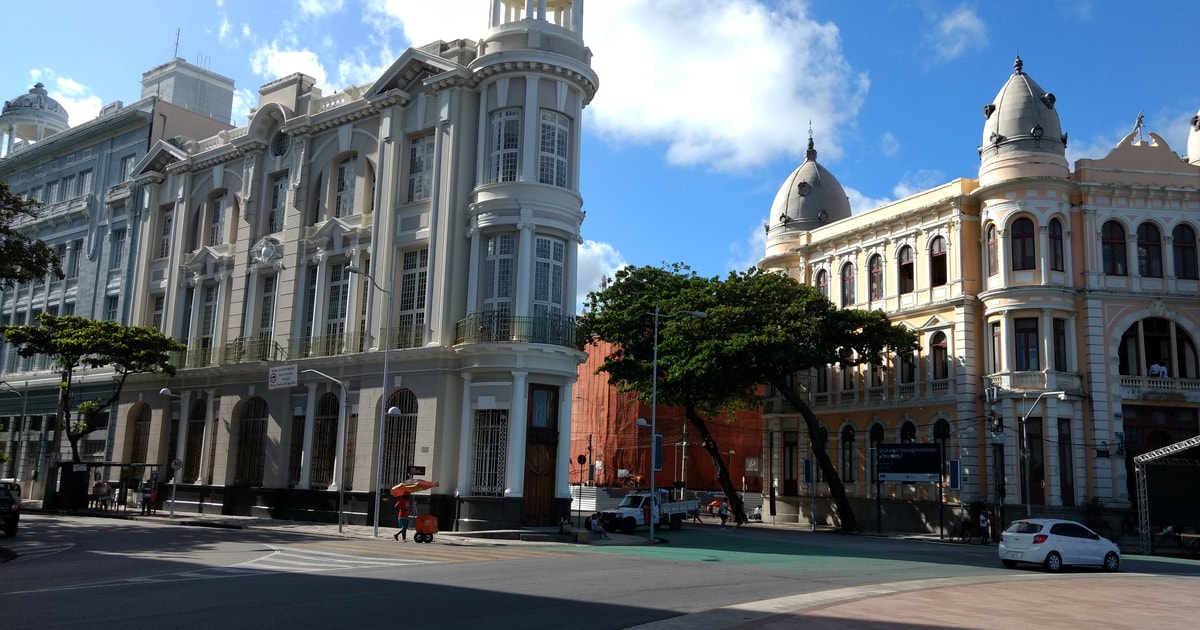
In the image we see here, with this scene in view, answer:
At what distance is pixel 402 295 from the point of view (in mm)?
35719

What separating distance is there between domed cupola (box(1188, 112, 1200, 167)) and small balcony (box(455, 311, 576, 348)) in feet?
105

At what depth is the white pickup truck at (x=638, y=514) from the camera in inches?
1484

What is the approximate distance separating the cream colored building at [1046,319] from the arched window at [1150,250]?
81 millimetres

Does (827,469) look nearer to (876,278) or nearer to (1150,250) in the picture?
(876,278)

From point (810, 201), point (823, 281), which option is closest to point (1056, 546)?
point (823, 281)

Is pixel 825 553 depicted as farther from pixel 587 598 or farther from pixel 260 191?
pixel 260 191

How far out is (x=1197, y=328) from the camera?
139 ft

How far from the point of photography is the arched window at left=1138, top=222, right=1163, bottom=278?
43000 mm

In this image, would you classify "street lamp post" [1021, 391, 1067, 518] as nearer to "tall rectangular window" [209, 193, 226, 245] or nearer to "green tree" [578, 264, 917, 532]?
"green tree" [578, 264, 917, 532]

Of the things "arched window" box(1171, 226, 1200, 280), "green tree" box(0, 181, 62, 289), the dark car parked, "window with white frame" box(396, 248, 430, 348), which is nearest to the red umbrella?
"window with white frame" box(396, 248, 430, 348)

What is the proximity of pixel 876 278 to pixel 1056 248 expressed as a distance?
9.95 m

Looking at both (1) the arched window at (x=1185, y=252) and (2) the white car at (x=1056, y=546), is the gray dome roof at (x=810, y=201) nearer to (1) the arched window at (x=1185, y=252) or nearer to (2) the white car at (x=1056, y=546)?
(1) the arched window at (x=1185, y=252)

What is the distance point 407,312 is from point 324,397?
5159 mm

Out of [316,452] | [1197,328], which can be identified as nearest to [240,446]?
[316,452]
